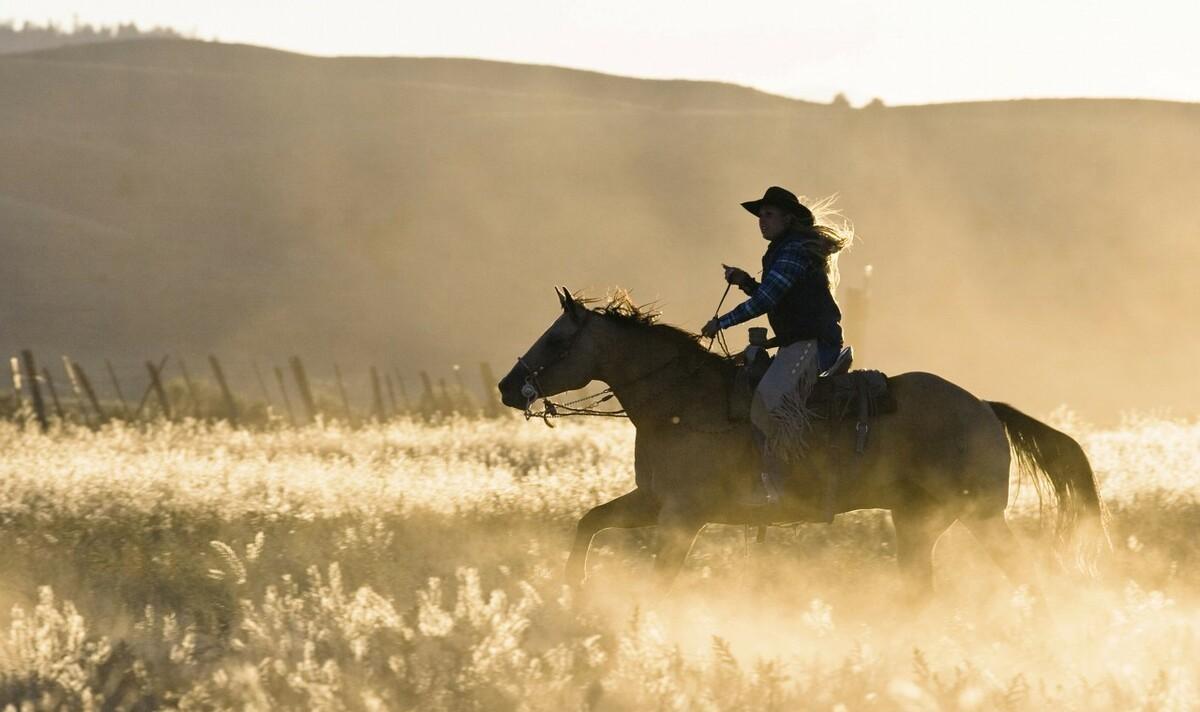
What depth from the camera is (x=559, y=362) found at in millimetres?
8938

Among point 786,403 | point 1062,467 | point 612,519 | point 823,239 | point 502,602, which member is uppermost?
point 823,239

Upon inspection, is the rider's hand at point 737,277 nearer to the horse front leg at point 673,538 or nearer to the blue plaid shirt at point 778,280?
the blue plaid shirt at point 778,280

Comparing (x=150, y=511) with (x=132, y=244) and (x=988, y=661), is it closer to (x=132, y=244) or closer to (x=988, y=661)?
(x=988, y=661)

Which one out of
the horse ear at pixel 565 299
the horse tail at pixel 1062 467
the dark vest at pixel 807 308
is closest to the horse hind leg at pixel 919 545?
the horse tail at pixel 1062 467

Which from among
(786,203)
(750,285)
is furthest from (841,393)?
(786,203)

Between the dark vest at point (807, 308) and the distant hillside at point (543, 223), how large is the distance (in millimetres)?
45713

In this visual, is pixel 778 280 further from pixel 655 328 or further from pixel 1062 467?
pixel 1062 467

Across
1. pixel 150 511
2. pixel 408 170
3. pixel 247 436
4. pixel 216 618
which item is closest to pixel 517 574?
pixel 216 618

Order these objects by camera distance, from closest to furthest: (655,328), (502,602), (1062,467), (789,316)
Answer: (502,602), (789,316), (655,328), (1062,467)

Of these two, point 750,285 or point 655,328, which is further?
point 655,328

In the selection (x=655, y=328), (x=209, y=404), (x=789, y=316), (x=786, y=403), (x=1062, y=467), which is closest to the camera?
(x=786, y=403)

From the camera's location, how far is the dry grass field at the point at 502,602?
21.1ft

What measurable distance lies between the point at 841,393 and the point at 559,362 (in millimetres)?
1684

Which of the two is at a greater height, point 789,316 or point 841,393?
point 789,316
